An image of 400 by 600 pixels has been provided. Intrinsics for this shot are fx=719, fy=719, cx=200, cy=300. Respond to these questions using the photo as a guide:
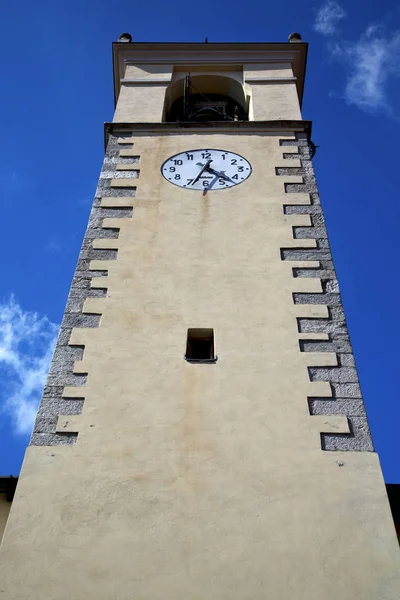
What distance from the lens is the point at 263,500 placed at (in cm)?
504

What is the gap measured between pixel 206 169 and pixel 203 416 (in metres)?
4.01

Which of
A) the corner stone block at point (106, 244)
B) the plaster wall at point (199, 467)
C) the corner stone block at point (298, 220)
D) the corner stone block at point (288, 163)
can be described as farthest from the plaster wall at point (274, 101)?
→ the corner stone block at point (106, 244)

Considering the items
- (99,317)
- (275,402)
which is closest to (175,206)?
(99,317)

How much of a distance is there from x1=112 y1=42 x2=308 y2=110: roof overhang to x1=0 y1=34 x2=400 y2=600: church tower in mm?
3789

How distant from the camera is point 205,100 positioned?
1170cm

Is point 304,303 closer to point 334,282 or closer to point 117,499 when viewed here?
point 334,282

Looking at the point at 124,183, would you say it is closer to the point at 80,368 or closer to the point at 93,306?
the point at 93,306

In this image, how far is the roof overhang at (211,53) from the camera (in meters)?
11.9

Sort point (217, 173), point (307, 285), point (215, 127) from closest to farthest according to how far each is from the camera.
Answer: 1. point (307, 285)
2. point (217, 173)
3. point (215, 127)

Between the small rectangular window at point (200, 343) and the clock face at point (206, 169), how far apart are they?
8.21 ft

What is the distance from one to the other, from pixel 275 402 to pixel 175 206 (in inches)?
121

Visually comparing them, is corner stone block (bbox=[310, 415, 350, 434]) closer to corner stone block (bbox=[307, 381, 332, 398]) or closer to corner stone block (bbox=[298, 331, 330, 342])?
corner stone block (bbox=[307, 381, 332, 398])

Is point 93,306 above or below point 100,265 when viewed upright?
below

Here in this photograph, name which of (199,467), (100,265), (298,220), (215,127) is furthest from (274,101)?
(199,467)
